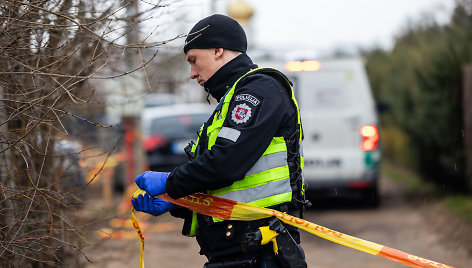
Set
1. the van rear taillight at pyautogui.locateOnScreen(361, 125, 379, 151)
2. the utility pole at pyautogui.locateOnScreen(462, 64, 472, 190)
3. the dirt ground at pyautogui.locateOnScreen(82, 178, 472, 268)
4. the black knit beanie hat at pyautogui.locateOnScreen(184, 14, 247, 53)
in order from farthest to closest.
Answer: the van rear taillight at pyautogui.locateOnScreen(361, 125, 379, 151) → the utility pole at pyautogui.locateOnScreen(462, 64, 472, 190) → the dirt ground at pyautogui.locateOnScreen(82, 178, 472, 268) → the black knit beanie hat at pyautogui.locateOnScreen(184, 14, 247, 53)

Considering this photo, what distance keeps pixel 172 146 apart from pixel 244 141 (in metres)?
8.78

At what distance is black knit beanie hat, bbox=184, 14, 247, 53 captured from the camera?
3188 mm

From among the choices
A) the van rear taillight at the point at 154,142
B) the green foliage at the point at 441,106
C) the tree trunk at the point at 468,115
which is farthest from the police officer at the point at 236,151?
the van rear taillight at the point at 154,142

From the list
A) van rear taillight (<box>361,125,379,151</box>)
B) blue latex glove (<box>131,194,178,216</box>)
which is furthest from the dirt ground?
blue latex glove (<box>131,194,178,216</box>)

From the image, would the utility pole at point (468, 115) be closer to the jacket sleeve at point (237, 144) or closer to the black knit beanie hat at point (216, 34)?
the black knit beanie hat at point (216, 34)

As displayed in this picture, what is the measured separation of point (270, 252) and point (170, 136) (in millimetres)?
8679

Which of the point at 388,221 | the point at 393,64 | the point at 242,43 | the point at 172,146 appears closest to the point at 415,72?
the point at 388,221

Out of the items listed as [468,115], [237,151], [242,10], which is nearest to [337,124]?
[468,115]

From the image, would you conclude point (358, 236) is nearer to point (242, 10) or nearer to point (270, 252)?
point (270, 252)

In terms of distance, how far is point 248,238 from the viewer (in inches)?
117

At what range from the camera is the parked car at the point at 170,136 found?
37.9 feet

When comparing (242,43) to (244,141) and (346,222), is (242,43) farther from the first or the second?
(346,222)

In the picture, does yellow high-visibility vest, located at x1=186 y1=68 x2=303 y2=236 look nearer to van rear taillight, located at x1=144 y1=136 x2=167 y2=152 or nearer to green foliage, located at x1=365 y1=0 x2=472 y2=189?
green foliage, located at x1=365 y1=0 x2=472 y2=189

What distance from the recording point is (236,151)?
288 cm
